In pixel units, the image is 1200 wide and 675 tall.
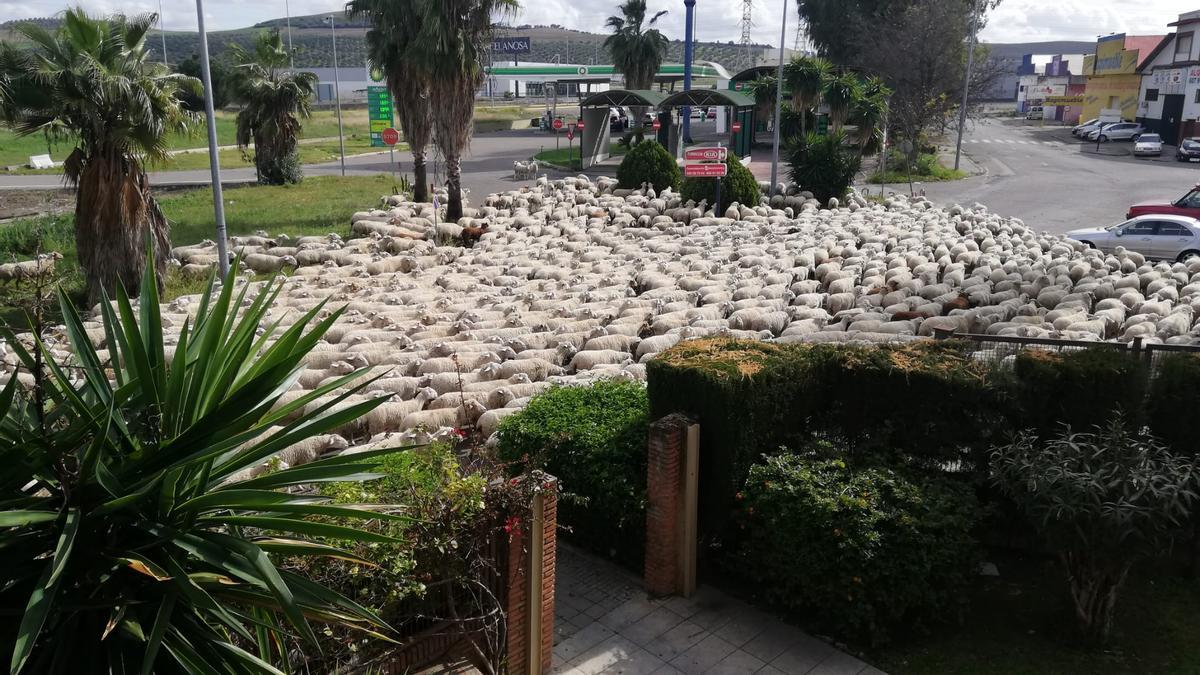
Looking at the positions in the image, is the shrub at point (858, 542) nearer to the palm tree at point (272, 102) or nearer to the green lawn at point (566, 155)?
the palm tree at point (272, 102)

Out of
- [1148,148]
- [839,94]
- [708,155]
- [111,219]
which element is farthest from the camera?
[1148,148]

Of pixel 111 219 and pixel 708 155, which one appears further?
pixel 708 155

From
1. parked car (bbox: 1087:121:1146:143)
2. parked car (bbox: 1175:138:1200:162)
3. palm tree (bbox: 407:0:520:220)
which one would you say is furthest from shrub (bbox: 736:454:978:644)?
parked car (bbox: 1087:121:1146:143)

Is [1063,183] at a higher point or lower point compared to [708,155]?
lower

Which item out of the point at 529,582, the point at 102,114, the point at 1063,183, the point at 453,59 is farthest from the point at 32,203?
the point at 1063,183

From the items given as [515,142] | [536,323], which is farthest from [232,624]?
[515,142]

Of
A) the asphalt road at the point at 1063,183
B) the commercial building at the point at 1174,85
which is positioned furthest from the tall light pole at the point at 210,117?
the commercial building at the point at 1174,85

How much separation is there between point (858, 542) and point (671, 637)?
2.28m

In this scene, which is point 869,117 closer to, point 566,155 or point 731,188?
point 731,188

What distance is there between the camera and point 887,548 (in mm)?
9844

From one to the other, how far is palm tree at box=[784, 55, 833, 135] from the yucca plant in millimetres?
47616

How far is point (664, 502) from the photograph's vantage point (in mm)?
10766

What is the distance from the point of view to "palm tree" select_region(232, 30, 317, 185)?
4428cm

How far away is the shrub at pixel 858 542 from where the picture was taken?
387 inches
